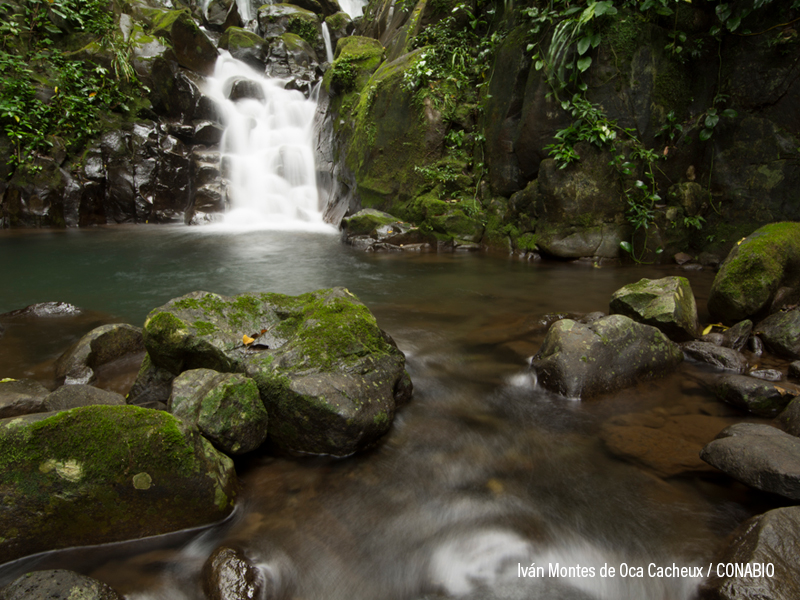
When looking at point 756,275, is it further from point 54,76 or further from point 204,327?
point 54,76

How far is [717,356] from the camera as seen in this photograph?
3.79m

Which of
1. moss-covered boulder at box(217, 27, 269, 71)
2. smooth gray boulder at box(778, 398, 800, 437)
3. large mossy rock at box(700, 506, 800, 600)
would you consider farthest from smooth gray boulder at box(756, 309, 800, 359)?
moss-covered boulder at box(217, 27, 269, 71)

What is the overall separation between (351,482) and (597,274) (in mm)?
6043

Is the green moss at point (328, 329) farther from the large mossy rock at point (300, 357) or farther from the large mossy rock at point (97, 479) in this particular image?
the large mossy rock at point (97, 479)

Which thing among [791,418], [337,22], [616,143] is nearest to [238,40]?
[337,22]

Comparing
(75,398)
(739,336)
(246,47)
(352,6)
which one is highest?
(352,6)

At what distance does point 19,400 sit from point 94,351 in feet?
3.52

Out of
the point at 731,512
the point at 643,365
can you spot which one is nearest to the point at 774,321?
the point at 643,365

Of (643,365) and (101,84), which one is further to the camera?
(101,84)

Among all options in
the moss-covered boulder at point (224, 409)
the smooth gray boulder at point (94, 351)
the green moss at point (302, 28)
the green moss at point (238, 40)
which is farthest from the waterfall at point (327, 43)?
the moss-covered boulder at point (224, 409)

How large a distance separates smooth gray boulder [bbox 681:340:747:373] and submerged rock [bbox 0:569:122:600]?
448 cm

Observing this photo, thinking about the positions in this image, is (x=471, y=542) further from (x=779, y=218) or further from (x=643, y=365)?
(x=779, y=218)

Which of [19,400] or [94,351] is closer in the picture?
[19,400]

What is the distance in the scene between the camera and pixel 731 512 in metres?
2.25
